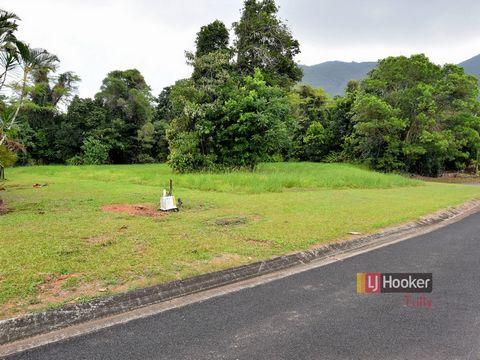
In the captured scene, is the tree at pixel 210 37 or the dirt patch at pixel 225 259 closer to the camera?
the dirt patch at pixel 225 259

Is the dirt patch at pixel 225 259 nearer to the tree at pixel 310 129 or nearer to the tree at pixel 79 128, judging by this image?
the tree at pixel 310 129

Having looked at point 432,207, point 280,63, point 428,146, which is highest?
point 280,63

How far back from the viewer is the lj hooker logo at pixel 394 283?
3985 mm

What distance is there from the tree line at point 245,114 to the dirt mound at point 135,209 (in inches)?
138

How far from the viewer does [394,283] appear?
4211 mm

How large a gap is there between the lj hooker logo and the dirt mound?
5322 mm

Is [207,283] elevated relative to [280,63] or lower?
lower

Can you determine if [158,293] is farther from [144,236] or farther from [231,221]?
[231,221]

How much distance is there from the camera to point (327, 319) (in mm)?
3229

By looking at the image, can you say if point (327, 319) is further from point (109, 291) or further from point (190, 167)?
point (190, 167)

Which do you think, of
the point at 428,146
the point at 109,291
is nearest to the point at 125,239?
the point at 109,291

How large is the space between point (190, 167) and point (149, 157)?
19.1 meters

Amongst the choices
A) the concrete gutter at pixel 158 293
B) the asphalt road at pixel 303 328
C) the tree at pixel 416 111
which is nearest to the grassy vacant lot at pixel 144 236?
the concrete gutter at pixel 158 293

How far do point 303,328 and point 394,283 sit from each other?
1.77m
